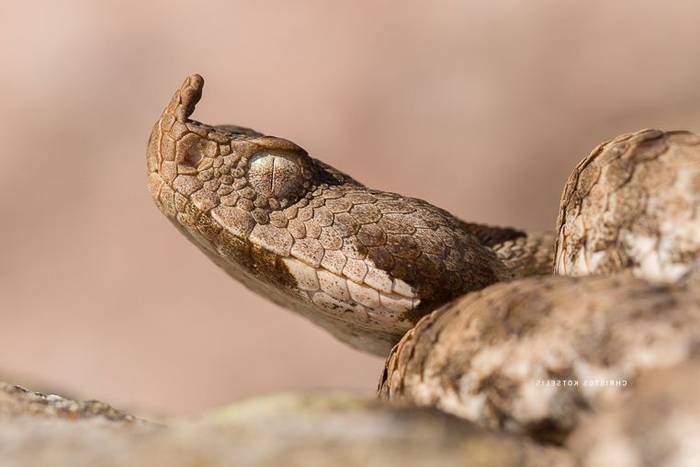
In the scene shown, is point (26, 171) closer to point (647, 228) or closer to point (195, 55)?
point (195, 55)

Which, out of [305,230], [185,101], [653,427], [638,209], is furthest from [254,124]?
[653,427]

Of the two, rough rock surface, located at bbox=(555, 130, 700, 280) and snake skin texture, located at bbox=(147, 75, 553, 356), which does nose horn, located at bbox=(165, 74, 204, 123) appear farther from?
rough rock surface, located at bbox=(555, 130, 700, 280)

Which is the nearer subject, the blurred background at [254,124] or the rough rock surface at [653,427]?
the rough rock surface at [653,427]

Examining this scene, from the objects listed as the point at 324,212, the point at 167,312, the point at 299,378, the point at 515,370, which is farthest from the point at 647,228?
the point at 167,312

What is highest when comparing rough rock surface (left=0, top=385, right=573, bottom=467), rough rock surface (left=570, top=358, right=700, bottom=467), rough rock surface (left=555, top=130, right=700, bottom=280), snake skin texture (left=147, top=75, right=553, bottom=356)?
rough rock surface (left=555, top=130, right=700, bottom=280)

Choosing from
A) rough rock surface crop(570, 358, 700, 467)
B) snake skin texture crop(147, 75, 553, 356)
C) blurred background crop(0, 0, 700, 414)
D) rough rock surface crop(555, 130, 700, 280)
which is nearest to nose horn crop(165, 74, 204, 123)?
snake skin texture crop(147, 75, 553, 356)

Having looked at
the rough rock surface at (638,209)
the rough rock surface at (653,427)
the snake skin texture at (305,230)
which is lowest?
the rough rock surface at (653,427)

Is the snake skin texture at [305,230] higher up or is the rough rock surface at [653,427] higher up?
the snake skin texture at [305,230]

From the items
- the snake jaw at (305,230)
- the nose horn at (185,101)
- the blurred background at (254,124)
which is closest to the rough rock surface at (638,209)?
the snake jaw at (305,230)

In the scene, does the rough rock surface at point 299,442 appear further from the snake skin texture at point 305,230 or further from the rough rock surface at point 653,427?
the snake skin texture at point 305,230
